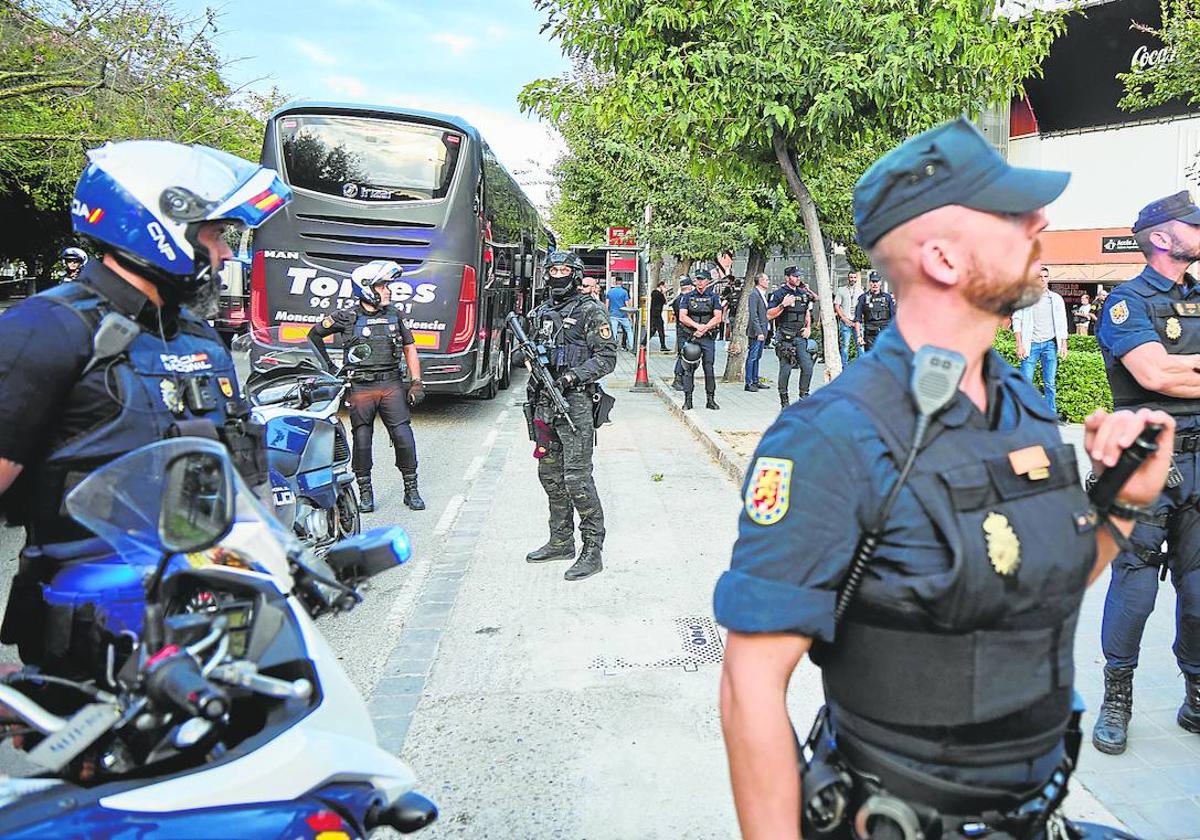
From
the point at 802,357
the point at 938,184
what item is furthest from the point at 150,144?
the point at 802,357

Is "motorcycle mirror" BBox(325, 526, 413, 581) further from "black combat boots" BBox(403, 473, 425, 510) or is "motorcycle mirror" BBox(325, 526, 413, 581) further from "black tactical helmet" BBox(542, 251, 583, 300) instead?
"black combat boots" BBox(403, 473, 425, 510)

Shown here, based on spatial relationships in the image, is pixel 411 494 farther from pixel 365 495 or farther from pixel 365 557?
pixel 365 557

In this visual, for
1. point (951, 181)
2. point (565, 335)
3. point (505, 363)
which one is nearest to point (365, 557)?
point (951, 181)

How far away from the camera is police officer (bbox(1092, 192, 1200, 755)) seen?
3.31m

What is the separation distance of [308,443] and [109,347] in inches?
136

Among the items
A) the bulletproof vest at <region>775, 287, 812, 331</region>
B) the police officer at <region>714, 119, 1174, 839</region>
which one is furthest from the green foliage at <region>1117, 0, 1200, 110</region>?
the police officer at <region>714, 119, 1174, 839</region>

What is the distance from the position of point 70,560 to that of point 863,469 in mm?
1550

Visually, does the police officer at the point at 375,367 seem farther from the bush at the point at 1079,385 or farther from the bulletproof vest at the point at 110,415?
the bush at the point at 1079,385

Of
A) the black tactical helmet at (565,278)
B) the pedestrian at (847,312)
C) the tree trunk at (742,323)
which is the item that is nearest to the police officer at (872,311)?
the pedestrian at (847,312)

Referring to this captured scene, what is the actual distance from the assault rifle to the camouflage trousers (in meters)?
0.07

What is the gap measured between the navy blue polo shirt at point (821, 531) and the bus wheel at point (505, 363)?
1369 cm

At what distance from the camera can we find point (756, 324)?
14102mm

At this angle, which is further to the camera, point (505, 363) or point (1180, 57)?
point (505, 363)

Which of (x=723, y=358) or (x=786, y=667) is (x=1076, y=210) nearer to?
(x=723, y=358)
